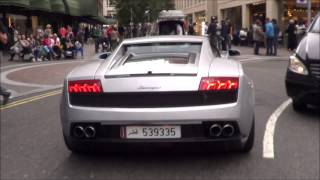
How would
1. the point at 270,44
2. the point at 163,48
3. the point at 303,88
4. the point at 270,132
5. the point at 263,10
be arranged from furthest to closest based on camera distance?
the point at 263,10 → the point at 270,44 → the point at 303,88 → the point at 270,132 → the point at 163,48

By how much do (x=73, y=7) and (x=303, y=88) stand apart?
1220 inches

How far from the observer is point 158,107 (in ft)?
17.5

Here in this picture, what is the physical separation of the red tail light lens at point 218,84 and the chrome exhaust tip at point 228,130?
1.10 ft

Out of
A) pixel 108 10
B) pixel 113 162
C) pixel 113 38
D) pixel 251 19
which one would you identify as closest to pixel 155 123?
pixel 113 162

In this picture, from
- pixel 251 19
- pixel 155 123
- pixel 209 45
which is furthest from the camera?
pixel 251 19

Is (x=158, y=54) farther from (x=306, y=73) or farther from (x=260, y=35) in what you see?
(x=260, y=35)

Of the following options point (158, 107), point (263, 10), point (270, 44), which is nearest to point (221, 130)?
point (158, 107)

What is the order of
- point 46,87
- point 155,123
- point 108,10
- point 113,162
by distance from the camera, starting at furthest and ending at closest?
point 108,10, point 46,87, point 113,162, point 155,123

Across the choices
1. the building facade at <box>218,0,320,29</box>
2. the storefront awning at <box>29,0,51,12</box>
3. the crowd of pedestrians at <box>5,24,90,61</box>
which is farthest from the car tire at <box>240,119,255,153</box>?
the storefront awning at <box>29,0,51,12</box>

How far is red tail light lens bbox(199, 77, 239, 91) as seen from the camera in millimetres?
5324

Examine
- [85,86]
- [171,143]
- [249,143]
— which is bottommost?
[249,143]

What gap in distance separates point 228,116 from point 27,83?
35.1 ft

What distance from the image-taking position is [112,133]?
5402mm

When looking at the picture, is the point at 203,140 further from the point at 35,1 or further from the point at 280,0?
the point at 280,0
